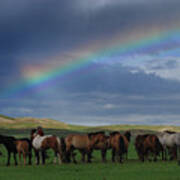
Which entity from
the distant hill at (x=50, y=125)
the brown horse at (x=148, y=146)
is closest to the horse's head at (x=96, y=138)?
the brown horse at (x=148, y=146)

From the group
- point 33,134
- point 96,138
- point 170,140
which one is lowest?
point 170,140

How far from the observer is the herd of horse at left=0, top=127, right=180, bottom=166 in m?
25.7

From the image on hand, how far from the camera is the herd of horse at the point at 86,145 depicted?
25.7 meters

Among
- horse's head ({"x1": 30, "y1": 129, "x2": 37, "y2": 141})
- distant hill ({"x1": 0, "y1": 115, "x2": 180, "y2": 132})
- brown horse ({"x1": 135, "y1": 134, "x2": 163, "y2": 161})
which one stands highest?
distant hill ({"x1": 0, "y1": 115, "x2": 180, "y2": 132})

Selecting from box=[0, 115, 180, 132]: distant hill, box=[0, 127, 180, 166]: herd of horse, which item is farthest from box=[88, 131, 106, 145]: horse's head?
box=[0, 115, 180, 132]: distant hill

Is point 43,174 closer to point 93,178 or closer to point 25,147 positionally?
point 93,178

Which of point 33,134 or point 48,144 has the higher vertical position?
point 33,134

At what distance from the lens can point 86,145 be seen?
26984 mm

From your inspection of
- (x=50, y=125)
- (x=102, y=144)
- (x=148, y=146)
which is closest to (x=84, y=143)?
(x=102, y=144)

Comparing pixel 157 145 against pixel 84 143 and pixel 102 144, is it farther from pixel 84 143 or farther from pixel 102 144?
pixel 84 143

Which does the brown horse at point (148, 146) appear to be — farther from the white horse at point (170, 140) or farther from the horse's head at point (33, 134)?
the horse's head at point (33, 134)

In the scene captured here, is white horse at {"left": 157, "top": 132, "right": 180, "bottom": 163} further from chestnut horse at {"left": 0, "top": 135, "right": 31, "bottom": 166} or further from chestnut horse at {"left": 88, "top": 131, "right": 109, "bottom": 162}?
chestnut horse at {"left": 0, "top": 135, "right": 31, "bottom": 166}

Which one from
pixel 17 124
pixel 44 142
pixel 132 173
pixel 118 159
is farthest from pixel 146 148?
pixel 17 124

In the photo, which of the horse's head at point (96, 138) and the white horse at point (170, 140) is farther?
the horse's head at point (96, 138)
